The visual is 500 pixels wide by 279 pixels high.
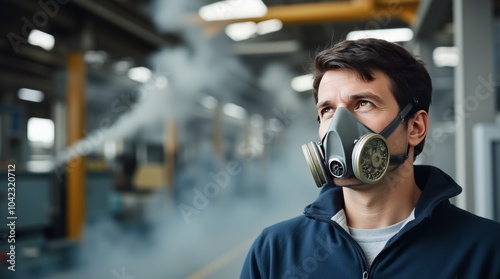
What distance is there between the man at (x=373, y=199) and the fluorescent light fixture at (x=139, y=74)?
11.6m

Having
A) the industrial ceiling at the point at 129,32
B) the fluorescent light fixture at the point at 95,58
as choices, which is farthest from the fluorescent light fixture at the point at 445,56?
the fluorescent light fixture at the point at 95,58

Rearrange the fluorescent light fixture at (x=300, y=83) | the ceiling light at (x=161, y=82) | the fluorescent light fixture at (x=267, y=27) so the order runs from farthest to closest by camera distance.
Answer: the fluorescent light fixture at (x=300, y=83) < the fluorescent light fixture at (x=267, y=27) < the ceiling light at (x=161, y=82)

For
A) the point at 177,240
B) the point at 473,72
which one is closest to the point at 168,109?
the point at 177,240

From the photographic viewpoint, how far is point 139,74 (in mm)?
13375

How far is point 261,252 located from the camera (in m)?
1.50

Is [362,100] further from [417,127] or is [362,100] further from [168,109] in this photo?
[168,109]

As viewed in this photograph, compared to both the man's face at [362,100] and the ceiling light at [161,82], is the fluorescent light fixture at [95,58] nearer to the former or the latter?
the ceiling light at [161,82]

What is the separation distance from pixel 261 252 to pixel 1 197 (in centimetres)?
510

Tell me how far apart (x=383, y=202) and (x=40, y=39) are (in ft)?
28.3

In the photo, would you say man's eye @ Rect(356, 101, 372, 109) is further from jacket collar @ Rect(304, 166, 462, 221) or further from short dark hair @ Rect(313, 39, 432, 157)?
jacket collar @ Rect(304, 166, 462, 221)

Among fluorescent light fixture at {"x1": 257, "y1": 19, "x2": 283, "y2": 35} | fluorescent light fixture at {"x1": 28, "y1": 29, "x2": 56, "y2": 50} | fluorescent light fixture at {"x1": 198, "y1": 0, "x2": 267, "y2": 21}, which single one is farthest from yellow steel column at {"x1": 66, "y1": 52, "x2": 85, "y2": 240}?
fluorescent light fixture at {"x1": 257, "y1": 19, "x2": 283, "y2": 35}

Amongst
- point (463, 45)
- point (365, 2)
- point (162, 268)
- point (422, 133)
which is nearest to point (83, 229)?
point (162, 268)

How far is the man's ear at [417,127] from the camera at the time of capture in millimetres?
1559

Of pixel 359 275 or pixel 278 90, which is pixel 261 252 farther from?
pixel 278 90
